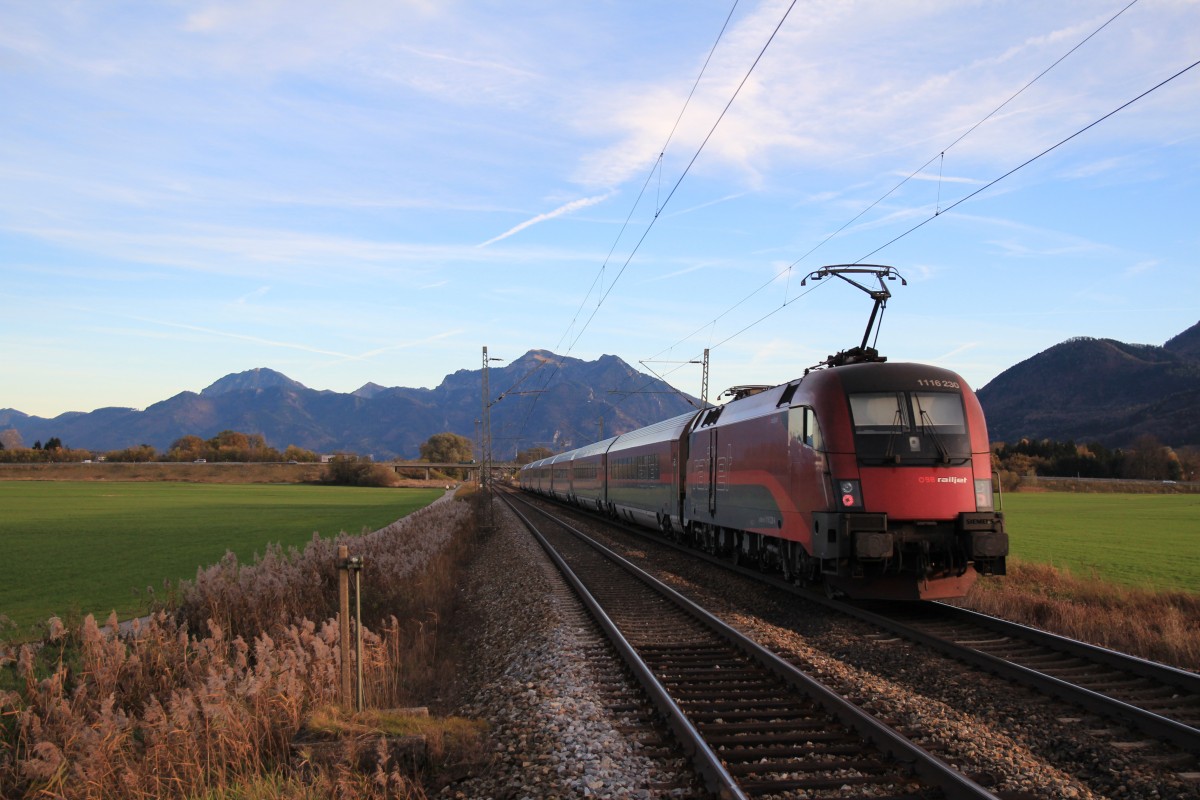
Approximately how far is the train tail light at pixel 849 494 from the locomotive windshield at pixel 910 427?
1.28 ft

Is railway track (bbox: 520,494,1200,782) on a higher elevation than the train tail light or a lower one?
lower

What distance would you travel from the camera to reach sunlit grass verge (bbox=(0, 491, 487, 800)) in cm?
581

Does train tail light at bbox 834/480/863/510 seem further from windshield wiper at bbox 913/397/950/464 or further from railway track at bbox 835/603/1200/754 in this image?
railway track at bbox 835/603/1200/754

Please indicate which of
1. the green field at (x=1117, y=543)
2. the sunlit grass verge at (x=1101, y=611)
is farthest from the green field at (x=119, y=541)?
the green field at (x=1117, y=543)

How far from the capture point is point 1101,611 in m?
13.4

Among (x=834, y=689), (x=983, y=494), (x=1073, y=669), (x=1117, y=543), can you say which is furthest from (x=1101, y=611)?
A: (x=1117, y=543)

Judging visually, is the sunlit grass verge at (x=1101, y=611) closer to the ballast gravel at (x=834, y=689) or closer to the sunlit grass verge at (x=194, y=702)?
the ballast gravel at (x=834, y=689)

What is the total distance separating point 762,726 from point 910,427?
6.86 meters

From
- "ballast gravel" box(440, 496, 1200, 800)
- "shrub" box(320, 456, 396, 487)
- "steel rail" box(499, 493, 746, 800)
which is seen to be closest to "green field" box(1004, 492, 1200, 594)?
"ballast gravel" box(440, 496, 1200, 800)

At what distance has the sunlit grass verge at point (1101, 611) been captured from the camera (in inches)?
416

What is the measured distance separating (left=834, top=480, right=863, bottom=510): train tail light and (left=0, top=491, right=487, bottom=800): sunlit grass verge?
19.3ft

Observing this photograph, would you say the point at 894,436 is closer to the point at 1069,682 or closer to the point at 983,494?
the point at 983,494

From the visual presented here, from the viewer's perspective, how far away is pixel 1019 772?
602 cm

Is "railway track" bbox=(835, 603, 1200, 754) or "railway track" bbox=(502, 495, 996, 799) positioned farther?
"railway track" bbox=(835, 603, 1200, 754)
